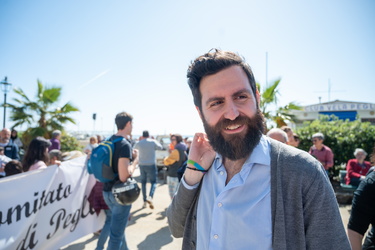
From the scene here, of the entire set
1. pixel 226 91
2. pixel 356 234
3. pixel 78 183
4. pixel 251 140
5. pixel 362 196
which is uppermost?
pixel 226 91

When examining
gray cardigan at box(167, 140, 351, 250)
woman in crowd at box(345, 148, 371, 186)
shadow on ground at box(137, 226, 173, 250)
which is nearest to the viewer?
gray cardigan at box(167, 140, 351, 250)

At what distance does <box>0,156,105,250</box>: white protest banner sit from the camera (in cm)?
274

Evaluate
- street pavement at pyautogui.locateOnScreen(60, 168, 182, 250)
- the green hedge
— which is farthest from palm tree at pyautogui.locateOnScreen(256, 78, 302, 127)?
street pavement at pyautogui.locateOnScreen(60, 168, 182, 250)

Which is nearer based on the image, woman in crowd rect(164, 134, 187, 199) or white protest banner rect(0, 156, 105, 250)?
white protest banner rect(0, 156, 105, 250)

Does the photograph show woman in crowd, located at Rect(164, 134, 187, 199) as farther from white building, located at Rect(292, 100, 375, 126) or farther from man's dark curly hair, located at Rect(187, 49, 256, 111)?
white building, located at Rect(292, 100, 375, 126)

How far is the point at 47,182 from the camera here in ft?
10.6

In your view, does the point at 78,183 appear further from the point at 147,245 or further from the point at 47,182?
the point at 147,245

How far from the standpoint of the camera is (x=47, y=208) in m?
3.18

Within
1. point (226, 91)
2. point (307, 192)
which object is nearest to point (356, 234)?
point (307, 192)

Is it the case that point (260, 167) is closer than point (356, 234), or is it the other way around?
point (260, 167)

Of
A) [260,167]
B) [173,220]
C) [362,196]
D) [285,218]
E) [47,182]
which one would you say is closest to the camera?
[285,218]

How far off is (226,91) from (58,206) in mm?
3333

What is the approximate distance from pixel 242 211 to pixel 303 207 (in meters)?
0.27

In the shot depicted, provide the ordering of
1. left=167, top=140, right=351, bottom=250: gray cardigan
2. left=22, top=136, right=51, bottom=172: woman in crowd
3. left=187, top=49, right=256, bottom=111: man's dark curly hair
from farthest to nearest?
left=22, top=136, right=51, bottom=172: woman in crowd, left=187, top=49, right=256, bottom=111: man's dark curly hair, left=167, top=140, right=351, bottom=250: gray cardigan
